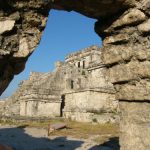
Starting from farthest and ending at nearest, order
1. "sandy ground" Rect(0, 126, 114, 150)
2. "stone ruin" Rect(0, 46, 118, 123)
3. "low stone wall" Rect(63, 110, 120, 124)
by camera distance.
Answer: "stone ruin" Rect(0, 46, 118, 123) → "low stone wall" Rect(63, 110, 120, 124) → "sandy ground" Rect(0, 126, 114, 150)

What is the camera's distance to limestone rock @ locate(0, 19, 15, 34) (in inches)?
196

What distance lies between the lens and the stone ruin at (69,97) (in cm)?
2611

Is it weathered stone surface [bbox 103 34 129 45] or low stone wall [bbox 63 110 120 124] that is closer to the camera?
weathered stone surface [bbox 103 34 129 45]

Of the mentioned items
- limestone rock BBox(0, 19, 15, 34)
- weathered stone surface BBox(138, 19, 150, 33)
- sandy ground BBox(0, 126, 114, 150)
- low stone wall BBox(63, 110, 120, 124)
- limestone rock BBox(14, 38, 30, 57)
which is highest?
weathered stone surface BBox(138, 19, 150, 33)

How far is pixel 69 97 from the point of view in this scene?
95.1 ft

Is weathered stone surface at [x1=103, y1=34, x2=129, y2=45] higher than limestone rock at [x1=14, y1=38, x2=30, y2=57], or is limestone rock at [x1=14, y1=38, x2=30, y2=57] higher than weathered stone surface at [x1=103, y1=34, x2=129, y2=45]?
weathered stone surface at [x1=103, y1=34, x2=129, y2=45]

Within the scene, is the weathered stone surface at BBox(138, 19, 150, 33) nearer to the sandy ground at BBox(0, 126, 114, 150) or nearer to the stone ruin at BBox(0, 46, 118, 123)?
the sandy ground at BBox(0, 126, 114, 150)

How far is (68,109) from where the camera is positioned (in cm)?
2795

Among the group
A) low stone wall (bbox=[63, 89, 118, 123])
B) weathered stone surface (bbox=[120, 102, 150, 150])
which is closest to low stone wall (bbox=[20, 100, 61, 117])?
low stone wall (bbox=[63, 89, 118, 123])

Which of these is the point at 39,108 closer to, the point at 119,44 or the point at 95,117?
the point at 95,117

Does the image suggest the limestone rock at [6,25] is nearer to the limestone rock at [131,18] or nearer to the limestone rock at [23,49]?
the limestone rock at [23,49]

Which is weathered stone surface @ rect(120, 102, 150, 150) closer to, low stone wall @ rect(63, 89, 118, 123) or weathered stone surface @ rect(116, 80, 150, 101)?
weathered stone surface @ rect(116, 80, 150, 101)

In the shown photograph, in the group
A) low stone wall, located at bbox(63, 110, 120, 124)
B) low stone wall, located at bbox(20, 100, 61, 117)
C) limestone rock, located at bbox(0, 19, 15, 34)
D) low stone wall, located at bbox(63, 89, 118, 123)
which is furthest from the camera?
low stone wall, located at bbox(20, 100, 61, 117)

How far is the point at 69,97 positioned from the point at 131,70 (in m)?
23.0
